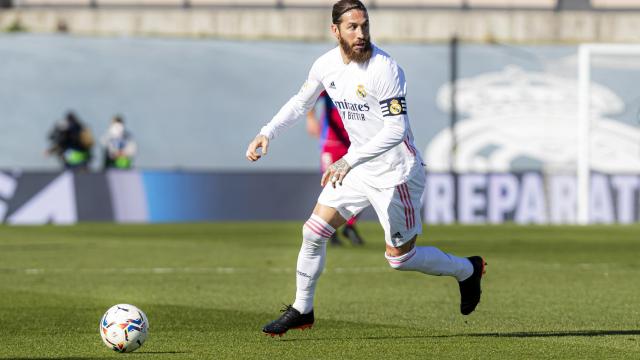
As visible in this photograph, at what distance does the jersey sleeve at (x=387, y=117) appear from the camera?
29.7 feet

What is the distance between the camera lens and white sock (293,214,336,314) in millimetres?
9516

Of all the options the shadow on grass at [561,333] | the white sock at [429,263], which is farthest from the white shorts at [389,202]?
the shadow on grass at [561,333]

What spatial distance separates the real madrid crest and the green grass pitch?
4.85 ft

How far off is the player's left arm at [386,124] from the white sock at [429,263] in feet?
2.88

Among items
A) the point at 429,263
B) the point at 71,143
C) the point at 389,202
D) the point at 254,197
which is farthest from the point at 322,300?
the point at 71,143

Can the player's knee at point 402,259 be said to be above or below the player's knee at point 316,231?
below

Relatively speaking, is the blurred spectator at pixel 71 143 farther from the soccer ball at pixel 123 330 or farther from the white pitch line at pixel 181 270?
the soccer ball at pixel 123 330

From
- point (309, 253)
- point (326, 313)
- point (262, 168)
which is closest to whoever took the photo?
point (309, 253)

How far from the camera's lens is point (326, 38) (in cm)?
3631

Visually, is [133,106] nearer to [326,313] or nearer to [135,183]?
[135,183]

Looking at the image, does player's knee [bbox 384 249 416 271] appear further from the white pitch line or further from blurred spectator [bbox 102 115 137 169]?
blurred spectator [bbox 102 115 137 169]

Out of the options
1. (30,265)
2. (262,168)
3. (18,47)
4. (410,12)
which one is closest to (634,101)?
(410,12)

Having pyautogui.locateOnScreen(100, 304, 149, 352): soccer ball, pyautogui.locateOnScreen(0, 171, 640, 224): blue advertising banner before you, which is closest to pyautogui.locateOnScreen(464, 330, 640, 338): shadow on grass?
pyautogui.locateOnScreen(100, 304, 149, 352): soccer ball

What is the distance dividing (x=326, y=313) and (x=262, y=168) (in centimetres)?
2336
